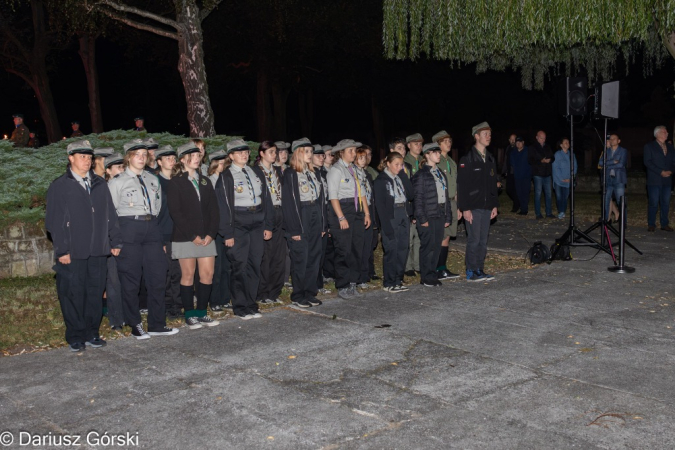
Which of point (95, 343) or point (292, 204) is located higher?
point (292, 204)

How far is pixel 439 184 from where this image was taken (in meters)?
10.2

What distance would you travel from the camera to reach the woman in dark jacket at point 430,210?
33.2 feet

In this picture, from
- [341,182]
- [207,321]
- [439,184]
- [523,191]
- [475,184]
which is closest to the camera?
[207,321]

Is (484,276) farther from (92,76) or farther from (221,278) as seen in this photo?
(92,76)

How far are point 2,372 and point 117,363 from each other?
3.12 feet

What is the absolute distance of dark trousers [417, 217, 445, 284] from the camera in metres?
10.1

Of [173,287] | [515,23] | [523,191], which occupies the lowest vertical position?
[173,287]

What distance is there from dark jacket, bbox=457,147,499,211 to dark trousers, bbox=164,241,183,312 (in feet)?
13.1

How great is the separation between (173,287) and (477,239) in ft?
13.9

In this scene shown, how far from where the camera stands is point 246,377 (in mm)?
6383

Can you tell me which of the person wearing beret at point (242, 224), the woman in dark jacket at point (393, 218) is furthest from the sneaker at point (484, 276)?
the person wearing beret at point (242, 224)

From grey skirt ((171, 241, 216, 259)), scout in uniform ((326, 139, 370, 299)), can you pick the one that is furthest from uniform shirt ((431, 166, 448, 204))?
grey skirt ((171, 241, 216, 259))

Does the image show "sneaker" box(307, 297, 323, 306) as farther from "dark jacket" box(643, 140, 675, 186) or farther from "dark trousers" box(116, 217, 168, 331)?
"dark jacket" box(643, 140, 675, 186)

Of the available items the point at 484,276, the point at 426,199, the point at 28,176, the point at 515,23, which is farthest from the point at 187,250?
the point at 515,23
